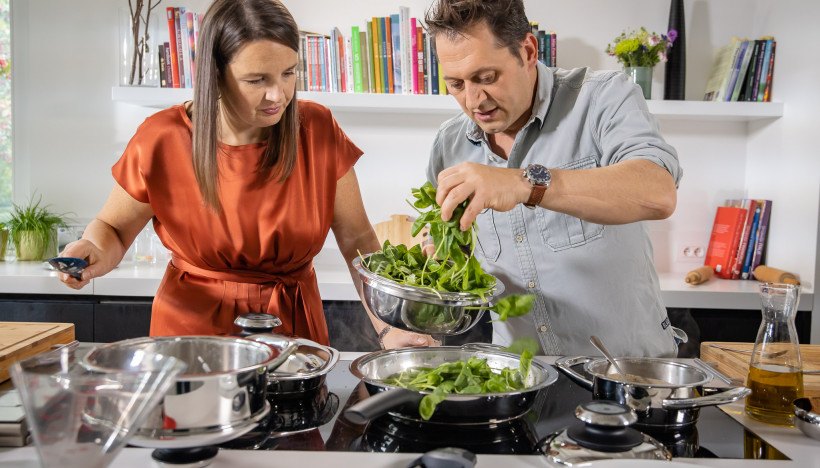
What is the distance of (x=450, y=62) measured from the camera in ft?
5.43

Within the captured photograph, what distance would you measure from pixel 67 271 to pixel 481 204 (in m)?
0.80

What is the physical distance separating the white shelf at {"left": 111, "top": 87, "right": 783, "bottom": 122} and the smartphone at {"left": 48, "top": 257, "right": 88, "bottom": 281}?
1839 mm

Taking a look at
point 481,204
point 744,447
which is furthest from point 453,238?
point 744,447

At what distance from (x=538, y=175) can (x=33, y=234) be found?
2.73 metres

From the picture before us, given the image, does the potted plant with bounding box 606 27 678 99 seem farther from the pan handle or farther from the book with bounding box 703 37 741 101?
the pan handle

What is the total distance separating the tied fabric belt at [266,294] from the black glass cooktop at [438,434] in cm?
59

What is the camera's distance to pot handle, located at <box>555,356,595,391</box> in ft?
4.44

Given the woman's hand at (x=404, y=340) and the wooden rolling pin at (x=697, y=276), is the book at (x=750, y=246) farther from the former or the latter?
the woman's hand at (x=404, y=340)

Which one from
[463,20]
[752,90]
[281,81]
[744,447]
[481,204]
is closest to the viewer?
[744,447]

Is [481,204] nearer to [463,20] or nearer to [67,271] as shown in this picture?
[463,20]

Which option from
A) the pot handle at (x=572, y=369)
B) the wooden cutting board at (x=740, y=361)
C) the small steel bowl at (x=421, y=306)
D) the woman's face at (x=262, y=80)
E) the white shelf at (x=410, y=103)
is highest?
the white shelf at (x=410, y=103)

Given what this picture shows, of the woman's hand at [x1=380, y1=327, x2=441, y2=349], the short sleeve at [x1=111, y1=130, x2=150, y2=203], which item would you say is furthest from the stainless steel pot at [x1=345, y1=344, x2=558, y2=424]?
the short sleeve at [x1=111, y1=130, x2=150, y2=203]

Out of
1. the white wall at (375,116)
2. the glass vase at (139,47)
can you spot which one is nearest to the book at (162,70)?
the glass vase at (139,47)

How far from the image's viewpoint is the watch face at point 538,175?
1388 millimetres
